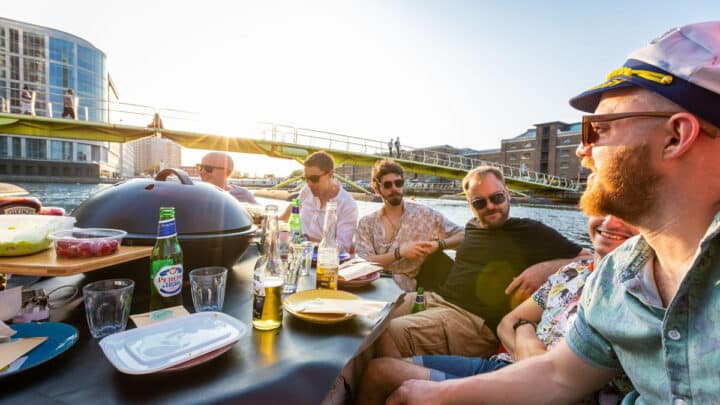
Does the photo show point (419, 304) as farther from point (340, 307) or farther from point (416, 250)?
point (340, 307)

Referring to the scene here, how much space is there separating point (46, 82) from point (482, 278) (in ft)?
194

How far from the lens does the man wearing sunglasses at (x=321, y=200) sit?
333cm

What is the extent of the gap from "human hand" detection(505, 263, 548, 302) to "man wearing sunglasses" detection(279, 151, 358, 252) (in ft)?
5.16

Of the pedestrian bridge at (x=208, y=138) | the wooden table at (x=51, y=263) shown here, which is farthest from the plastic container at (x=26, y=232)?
the pedestrian bridge at (x=208, y=138)

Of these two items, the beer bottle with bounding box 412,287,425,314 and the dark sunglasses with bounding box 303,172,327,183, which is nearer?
the beer bottle with bounding box 412,287,425,314

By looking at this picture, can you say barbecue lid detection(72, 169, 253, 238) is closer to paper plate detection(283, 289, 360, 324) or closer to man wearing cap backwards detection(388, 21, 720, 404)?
paper plate detection(283, 289, 360, 324)

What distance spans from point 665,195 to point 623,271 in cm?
24

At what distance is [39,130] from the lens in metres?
15.3

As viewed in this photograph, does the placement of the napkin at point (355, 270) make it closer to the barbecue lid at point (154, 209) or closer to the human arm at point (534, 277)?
the barbecue lid at point (154, 209)

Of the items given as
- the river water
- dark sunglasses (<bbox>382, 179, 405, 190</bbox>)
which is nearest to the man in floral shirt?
dark sunglasses (<bbox>382, 179, 405, 190</bbox>)

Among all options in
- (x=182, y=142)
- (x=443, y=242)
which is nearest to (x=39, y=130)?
(x=182, y=142)

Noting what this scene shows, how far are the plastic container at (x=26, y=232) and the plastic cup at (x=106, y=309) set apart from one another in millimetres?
218

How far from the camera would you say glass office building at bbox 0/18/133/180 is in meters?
39.1

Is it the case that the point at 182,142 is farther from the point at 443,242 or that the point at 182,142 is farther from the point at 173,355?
the point at 173,355
